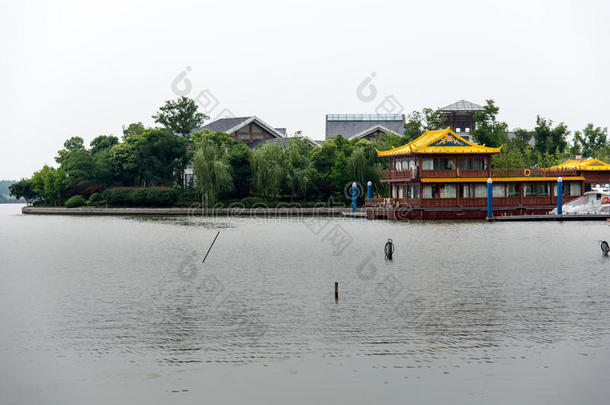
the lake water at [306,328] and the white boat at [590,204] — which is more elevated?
the white boat at [590,204]

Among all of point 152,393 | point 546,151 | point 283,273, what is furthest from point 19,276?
point 546,151

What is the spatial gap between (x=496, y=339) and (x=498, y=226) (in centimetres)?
4293

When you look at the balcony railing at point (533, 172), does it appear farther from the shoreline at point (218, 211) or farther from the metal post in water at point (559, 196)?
the shoreline at point (218, 211)

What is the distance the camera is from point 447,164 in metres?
69.2

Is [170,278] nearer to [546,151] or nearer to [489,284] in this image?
[489,284]

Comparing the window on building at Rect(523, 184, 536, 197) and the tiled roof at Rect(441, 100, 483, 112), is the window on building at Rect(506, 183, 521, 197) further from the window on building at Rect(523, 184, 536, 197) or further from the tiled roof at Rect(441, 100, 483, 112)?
the tiled roof at Rect(441, 100, 483, 112)

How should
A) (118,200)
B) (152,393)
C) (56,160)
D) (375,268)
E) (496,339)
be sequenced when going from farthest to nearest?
1. (56,160)
2. (118,200)
3. (375,268)
4. (496,339)
5. (152,393)

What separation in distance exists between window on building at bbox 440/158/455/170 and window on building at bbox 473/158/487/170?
2.29 meters

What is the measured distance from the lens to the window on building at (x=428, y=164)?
6819 centimetres

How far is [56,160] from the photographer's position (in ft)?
357

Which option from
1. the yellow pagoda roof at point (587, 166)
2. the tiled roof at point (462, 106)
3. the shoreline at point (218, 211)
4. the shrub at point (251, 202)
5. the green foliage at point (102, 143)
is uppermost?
the tiled roof at point (462, 106)

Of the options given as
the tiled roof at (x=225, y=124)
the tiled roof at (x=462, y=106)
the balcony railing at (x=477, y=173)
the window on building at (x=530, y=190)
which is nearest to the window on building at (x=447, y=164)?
the balcony railing at (x=477, y=173)

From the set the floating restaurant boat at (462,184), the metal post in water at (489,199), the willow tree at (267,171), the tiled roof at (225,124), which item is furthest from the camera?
the tiled roof at (225,124)

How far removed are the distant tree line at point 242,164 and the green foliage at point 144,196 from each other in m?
0.42
